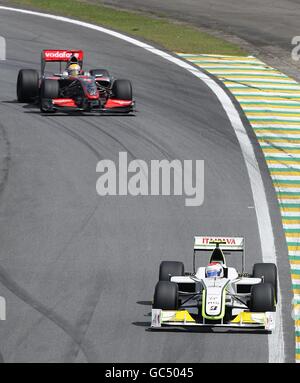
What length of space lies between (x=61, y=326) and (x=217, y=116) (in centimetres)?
1616

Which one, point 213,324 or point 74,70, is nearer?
point 213,324

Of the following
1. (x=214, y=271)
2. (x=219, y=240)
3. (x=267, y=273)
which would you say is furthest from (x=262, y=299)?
(x=219, y=240)

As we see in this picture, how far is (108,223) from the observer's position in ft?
90.4

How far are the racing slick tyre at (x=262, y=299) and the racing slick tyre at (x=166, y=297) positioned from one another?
1312mm

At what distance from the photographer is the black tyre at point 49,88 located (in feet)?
116

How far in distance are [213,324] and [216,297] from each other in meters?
0.46

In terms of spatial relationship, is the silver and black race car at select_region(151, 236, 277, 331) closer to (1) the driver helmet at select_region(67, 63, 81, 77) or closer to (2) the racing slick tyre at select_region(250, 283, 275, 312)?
(2) the racing slick tyre at select_region(250, 283, 275, 312)

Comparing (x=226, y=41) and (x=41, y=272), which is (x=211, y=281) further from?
(x=226, y=41)

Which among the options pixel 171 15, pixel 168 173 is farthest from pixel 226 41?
pixel 168 173

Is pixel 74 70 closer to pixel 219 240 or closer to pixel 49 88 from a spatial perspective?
pixel 49 88

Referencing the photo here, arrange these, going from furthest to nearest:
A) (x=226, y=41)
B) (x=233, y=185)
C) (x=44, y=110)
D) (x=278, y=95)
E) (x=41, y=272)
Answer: (x=226, y=41), (x=278, y=95), (x=44, y=110), (x=233, y=185), (x=41, y=272)

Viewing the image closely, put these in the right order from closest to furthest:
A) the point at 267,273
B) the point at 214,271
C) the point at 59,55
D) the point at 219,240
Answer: the point at 214,271, the point at 267,273, the point at 219,240, the point at 59,55

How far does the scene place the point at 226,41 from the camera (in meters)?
47.0

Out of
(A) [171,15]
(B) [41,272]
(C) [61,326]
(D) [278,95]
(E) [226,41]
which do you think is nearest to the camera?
(C) [61,326]
